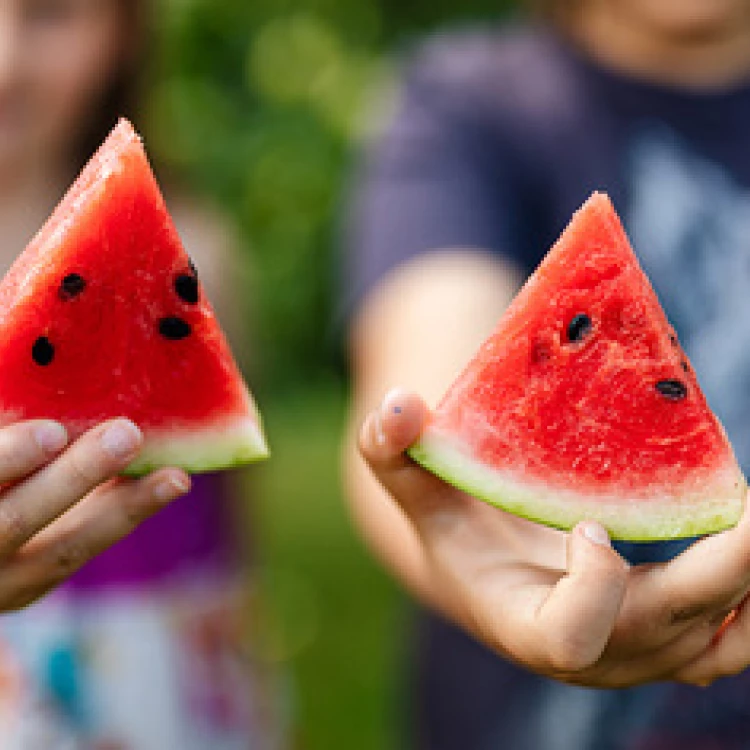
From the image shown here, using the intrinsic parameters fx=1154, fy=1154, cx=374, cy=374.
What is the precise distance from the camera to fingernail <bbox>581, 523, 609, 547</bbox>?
1.64 meters

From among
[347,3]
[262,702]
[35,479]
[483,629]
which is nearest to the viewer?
[35,479]

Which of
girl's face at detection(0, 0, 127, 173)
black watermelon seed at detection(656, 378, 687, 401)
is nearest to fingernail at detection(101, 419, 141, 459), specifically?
black watermelon seed at detection(656, 378, 687, 401)

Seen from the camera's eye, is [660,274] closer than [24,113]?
Yes

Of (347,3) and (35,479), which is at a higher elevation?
(347,3)

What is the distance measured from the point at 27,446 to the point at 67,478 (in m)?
0.07

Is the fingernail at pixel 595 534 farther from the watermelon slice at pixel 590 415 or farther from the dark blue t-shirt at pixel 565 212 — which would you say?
the dark blue t-shirt at pixel 565 212

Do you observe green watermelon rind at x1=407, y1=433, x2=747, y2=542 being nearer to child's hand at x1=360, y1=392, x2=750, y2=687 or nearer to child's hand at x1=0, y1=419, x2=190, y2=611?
child's hand at x1=360, y1=392, x2=750, y2=687

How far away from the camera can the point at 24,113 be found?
3.41 m

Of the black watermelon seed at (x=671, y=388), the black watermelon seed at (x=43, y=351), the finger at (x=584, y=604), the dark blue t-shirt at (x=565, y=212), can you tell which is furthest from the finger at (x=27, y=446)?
the dark blue t-shirt at (x=565, y=212)

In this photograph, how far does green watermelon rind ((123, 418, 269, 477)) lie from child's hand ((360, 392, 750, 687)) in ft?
0.92

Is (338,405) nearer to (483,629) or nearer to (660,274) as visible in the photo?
(660,274)

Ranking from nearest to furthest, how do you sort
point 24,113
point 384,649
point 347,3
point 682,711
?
1. point 682,711
2. point 24,113
3. point 384,649
4. point 347,3

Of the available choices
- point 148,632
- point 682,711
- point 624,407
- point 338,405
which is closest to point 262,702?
point 148,632

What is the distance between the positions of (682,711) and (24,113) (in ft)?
8.14
